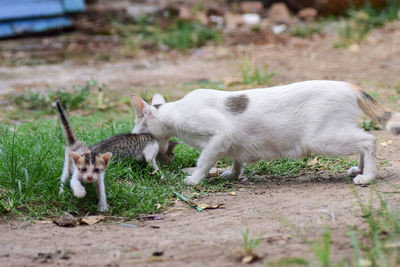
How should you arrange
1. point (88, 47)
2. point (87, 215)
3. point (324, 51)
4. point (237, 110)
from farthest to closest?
point (88, 47) → point (324, 51) → point (237, 110) → point (87, 215)

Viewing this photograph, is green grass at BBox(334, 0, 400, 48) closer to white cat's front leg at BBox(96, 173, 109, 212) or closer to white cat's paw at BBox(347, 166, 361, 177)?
white cat's paw at BBox(347, 166, 361, 177)

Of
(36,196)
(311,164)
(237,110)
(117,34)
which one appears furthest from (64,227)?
(117,34)

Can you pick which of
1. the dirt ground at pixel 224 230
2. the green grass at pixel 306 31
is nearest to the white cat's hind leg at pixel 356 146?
the dirt ground at pixel 224 230

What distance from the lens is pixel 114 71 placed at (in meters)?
9.63

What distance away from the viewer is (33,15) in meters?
11.6

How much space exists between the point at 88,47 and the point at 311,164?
7801 millimetres

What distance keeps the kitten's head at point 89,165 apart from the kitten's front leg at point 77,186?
0.05 metres

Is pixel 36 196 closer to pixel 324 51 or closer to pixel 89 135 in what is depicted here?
pixel 89 135

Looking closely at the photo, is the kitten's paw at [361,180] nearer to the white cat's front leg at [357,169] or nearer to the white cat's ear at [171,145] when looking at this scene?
the white cat's front leg at [357,169]

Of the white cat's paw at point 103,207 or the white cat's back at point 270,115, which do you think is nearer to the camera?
the white cat's paw at point 103,207

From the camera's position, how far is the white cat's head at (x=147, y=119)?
4.61m

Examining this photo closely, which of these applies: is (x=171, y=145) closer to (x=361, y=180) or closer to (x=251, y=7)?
(x=361, y=180)

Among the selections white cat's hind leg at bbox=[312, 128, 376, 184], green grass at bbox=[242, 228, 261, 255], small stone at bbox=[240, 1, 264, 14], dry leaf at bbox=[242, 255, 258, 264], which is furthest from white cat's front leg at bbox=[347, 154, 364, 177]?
small stone at bbox=[240, 1, 264, 14]

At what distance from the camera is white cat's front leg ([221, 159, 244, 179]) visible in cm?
449
